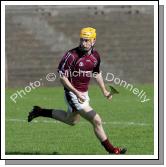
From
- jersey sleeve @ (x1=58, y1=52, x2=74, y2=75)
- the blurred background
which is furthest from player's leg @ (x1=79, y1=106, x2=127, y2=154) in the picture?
the blurred background

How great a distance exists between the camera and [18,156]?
11.7 m

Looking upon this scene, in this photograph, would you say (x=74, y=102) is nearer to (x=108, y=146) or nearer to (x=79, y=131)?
(x=108, y=146)

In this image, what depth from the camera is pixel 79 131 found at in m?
15.6

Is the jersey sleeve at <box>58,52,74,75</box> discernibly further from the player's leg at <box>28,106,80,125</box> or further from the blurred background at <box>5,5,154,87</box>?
the blurred background at <box>5,5,154,87</box>

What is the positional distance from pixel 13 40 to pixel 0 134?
23.4m

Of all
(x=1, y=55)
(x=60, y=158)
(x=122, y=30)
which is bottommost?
(x=60, y=158)

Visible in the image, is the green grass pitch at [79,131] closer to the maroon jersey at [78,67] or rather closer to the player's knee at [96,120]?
the player's knee at [96,120]

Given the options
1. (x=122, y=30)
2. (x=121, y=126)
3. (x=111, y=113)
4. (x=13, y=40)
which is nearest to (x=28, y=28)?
(x=13, y=40)

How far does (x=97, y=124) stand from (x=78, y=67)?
100 cm

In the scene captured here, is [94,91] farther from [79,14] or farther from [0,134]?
[0,134]

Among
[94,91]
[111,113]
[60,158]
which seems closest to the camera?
[60,158]

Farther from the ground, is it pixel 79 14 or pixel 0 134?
pixel 79 14

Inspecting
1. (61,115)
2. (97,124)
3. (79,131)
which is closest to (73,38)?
(79,131)

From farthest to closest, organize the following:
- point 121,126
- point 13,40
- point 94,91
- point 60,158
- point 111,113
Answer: point 13,40 → point 94,91 → point 111,113 → point 121,126 → point 60,158
